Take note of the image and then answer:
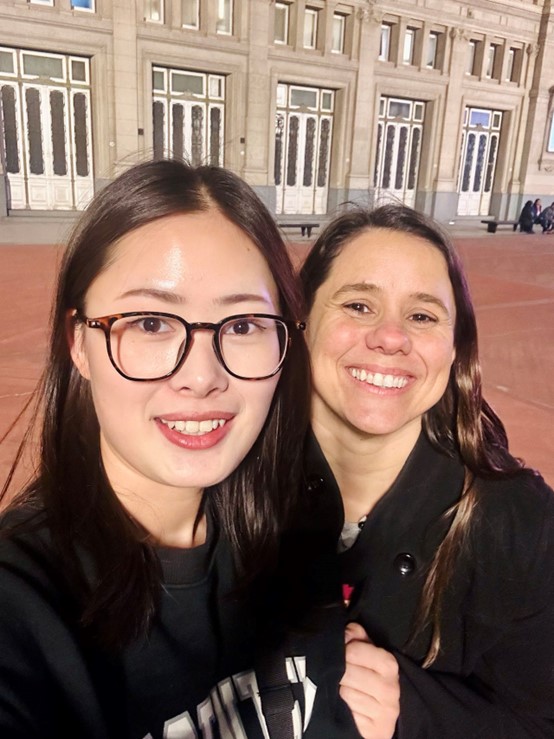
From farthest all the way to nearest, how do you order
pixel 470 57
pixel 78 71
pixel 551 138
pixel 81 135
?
pixel 551 138
pixel 470 57
pixel 81 135
pixel 78 71

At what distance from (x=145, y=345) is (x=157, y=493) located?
36 cm

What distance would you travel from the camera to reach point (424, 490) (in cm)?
171

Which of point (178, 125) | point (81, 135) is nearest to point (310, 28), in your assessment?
point (178, 125)

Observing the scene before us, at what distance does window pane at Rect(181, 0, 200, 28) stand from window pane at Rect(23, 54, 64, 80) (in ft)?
10.6

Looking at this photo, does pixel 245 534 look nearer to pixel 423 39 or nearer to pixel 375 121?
pixel 375 121

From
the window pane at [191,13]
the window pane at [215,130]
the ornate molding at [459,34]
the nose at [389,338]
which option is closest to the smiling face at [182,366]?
the nose at [389,338]

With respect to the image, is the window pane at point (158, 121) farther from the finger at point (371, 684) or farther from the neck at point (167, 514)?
the finger at point (371, 684)

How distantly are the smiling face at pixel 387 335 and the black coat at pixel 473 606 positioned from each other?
0.86 feet

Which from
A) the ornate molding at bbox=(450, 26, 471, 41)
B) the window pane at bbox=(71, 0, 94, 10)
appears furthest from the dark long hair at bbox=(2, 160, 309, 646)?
the ornate molding at bbox=(450, 26, 471, 41)

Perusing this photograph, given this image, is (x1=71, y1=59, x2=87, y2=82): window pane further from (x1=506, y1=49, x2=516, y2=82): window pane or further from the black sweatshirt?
the black sweatshirt

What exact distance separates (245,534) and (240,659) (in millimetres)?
310

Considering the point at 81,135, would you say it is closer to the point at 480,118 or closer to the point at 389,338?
the point at 480,118

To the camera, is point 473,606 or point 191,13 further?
point 191,13

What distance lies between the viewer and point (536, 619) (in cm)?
153
